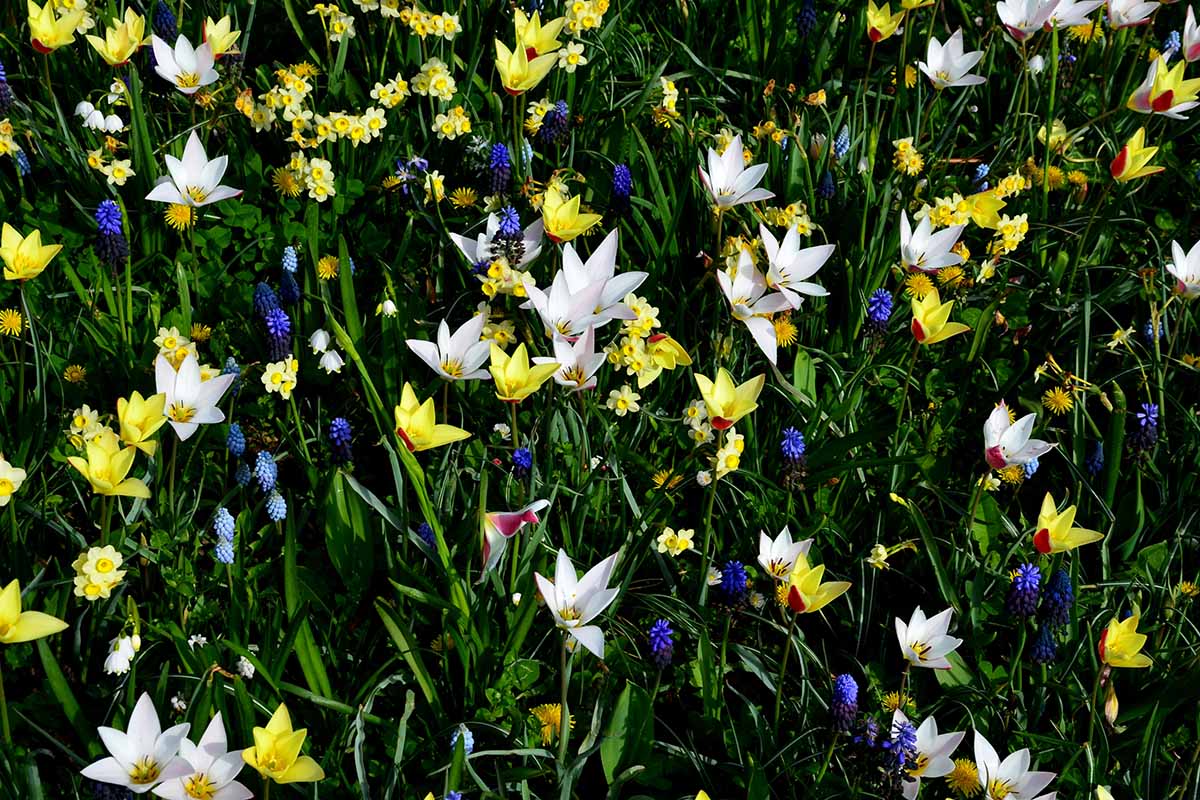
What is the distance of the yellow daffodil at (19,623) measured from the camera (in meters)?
1.74

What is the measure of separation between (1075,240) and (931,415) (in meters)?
0.69

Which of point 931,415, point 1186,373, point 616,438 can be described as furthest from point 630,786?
point 1186,373

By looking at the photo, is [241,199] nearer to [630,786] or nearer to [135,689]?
[135,689]

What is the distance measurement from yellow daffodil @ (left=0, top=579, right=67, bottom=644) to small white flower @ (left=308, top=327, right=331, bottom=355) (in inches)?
32.6

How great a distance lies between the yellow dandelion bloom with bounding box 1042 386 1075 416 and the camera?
2.64 m

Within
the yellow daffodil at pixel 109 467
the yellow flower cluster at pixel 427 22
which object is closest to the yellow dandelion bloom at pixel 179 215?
the yellow flower cluster at pixel 427 22

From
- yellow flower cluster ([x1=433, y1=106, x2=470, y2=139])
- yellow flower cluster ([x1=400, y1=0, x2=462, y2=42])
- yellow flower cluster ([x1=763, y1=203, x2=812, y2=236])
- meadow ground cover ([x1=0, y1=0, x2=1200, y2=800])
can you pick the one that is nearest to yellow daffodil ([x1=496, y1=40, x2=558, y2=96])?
meadow ground cover ([x1=0, y1=0, x2=1200, y2=800])

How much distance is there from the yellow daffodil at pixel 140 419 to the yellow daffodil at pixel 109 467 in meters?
0.03

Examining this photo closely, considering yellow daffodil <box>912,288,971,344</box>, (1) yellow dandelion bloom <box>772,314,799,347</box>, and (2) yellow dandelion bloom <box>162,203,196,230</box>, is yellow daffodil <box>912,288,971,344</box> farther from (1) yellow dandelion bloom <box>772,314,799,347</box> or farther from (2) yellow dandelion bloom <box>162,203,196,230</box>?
(2) yellow dandelion bloom <box>162,203,196,230</box>

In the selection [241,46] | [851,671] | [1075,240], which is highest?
[241,46]

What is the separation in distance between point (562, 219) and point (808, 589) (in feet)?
2.89

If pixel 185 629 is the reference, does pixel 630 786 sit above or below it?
below

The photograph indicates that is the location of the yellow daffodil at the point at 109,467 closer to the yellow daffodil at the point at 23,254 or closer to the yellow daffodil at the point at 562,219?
the yellow daffodil at the point at 23,254

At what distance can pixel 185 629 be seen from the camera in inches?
82.0
